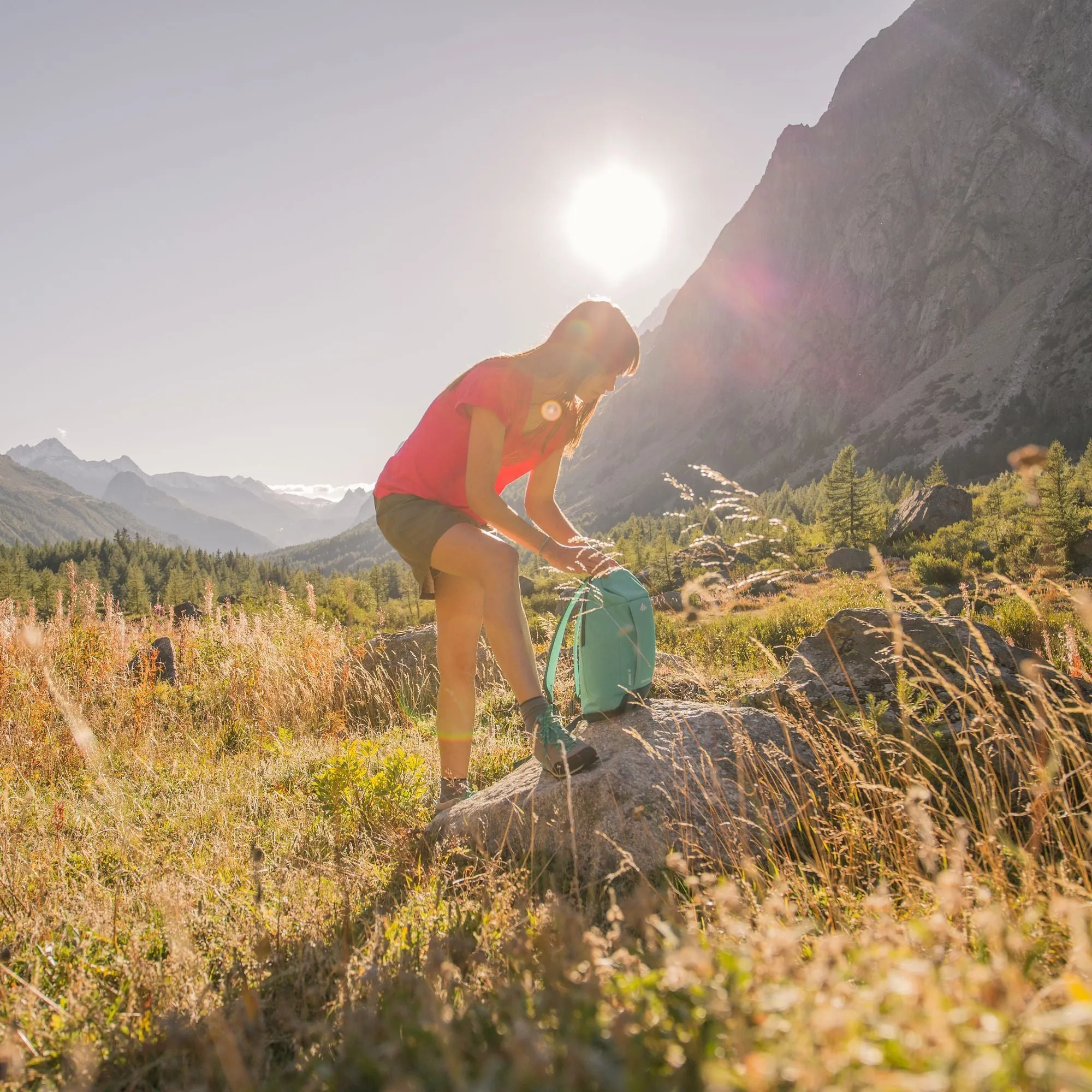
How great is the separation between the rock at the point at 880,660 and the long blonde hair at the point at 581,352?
1.74 metres

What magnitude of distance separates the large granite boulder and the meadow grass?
809 inches

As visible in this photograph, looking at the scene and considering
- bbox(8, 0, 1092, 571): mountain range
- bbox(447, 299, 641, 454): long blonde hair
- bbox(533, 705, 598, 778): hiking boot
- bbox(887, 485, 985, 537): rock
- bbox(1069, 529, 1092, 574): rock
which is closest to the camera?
bbox(533, 705, 598, 778): hiking boot

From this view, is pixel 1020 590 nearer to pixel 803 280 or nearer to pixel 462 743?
pixel 462 743

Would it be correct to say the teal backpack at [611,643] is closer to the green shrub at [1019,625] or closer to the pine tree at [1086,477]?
the green shrub at [1019,625]

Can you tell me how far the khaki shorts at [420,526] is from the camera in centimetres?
291

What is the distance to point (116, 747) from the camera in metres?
4.25

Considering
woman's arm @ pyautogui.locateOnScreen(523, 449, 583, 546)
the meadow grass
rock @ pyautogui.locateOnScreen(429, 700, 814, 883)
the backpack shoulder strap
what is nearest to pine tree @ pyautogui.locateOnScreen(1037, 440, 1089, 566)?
the meadow grass

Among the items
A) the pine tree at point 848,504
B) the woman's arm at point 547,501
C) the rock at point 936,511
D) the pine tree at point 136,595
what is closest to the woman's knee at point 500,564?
the woman's arm at point 547,501

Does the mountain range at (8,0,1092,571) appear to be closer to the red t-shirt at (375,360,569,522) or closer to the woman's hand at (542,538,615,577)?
the red t-shirt at (375,360,569,522)

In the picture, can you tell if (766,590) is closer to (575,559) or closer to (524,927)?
(575,559)

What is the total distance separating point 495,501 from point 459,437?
464mm

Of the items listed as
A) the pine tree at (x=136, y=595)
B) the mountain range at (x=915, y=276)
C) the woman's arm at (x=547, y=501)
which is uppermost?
the mountain range at (x=915, y=276)

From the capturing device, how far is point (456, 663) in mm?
3104

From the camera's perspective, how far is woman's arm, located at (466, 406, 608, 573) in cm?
276
